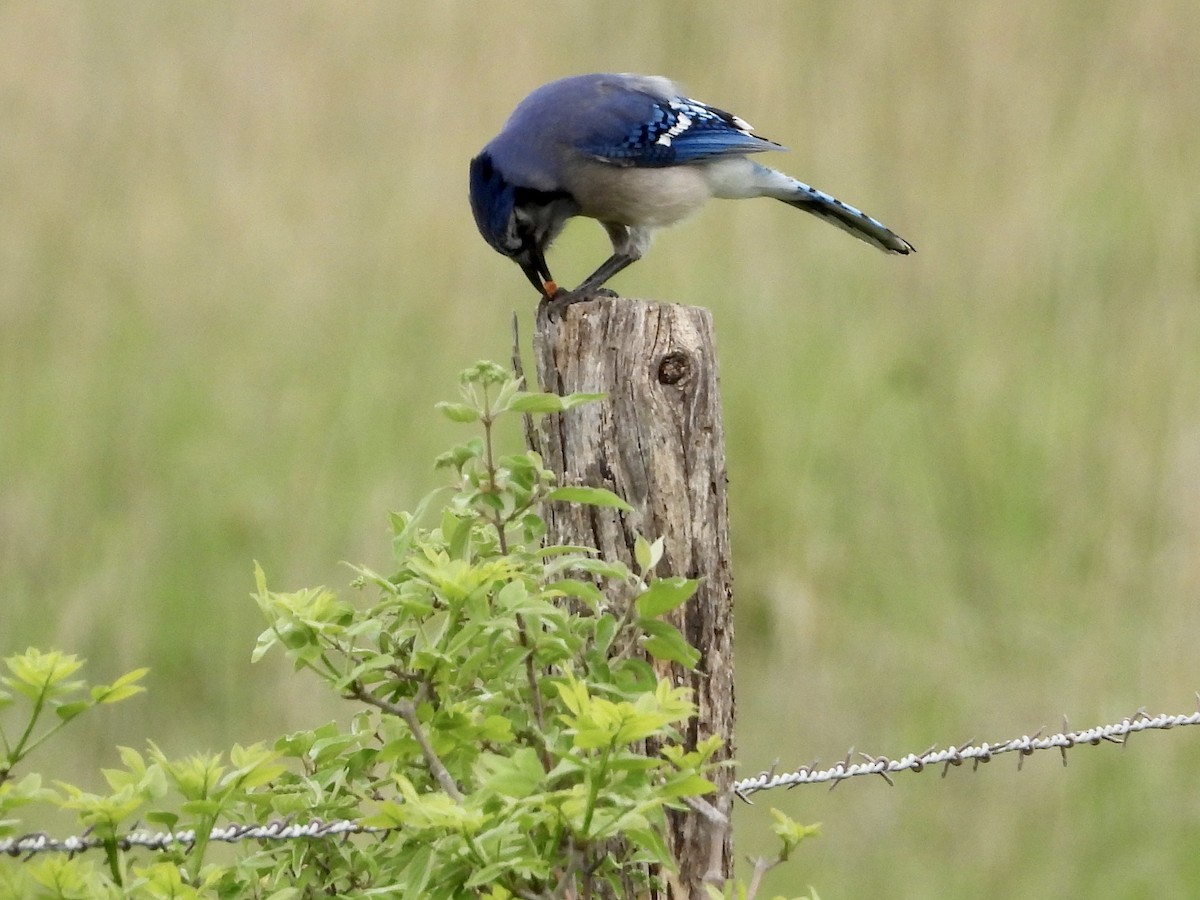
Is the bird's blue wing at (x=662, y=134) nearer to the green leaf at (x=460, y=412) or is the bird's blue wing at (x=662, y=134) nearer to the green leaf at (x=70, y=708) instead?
the green leaf at (x=460, y=412)

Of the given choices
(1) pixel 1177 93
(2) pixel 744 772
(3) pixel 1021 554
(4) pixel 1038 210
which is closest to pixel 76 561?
(2) pixel 744 772

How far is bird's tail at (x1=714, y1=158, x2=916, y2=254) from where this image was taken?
4656 millimetres

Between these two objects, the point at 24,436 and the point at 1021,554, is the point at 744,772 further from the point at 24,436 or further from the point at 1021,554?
the point at 24,436

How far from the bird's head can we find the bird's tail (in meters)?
0.71

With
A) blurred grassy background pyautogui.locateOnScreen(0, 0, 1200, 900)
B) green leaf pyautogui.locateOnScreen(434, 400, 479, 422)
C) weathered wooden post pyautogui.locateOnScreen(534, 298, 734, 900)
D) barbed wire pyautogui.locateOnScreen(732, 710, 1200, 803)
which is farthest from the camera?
blurred grassy background pyautogui.locateOnScreen(0, 0, 1200, 900)

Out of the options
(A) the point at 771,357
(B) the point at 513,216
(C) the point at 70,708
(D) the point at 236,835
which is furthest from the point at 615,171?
(C) the point at 70,708

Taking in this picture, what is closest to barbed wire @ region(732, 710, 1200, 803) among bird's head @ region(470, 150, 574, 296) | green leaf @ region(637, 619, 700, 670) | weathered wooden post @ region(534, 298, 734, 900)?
weathered wooden post @ region(534, 298, 734, 900)

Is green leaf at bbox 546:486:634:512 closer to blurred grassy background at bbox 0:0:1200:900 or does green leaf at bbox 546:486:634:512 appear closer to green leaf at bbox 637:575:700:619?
green leaf at bbox 637:575:700:619

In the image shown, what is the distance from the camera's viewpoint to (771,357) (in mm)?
5855

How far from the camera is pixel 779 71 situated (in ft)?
21.4

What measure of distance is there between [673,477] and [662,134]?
266 cm

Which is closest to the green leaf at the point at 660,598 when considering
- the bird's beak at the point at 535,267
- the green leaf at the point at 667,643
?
the green leaf at the point at 667,643

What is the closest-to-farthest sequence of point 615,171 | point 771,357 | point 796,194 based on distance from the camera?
point 615,171
point 796,194
point 771,357

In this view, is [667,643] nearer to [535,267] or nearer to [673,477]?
[673,477]
